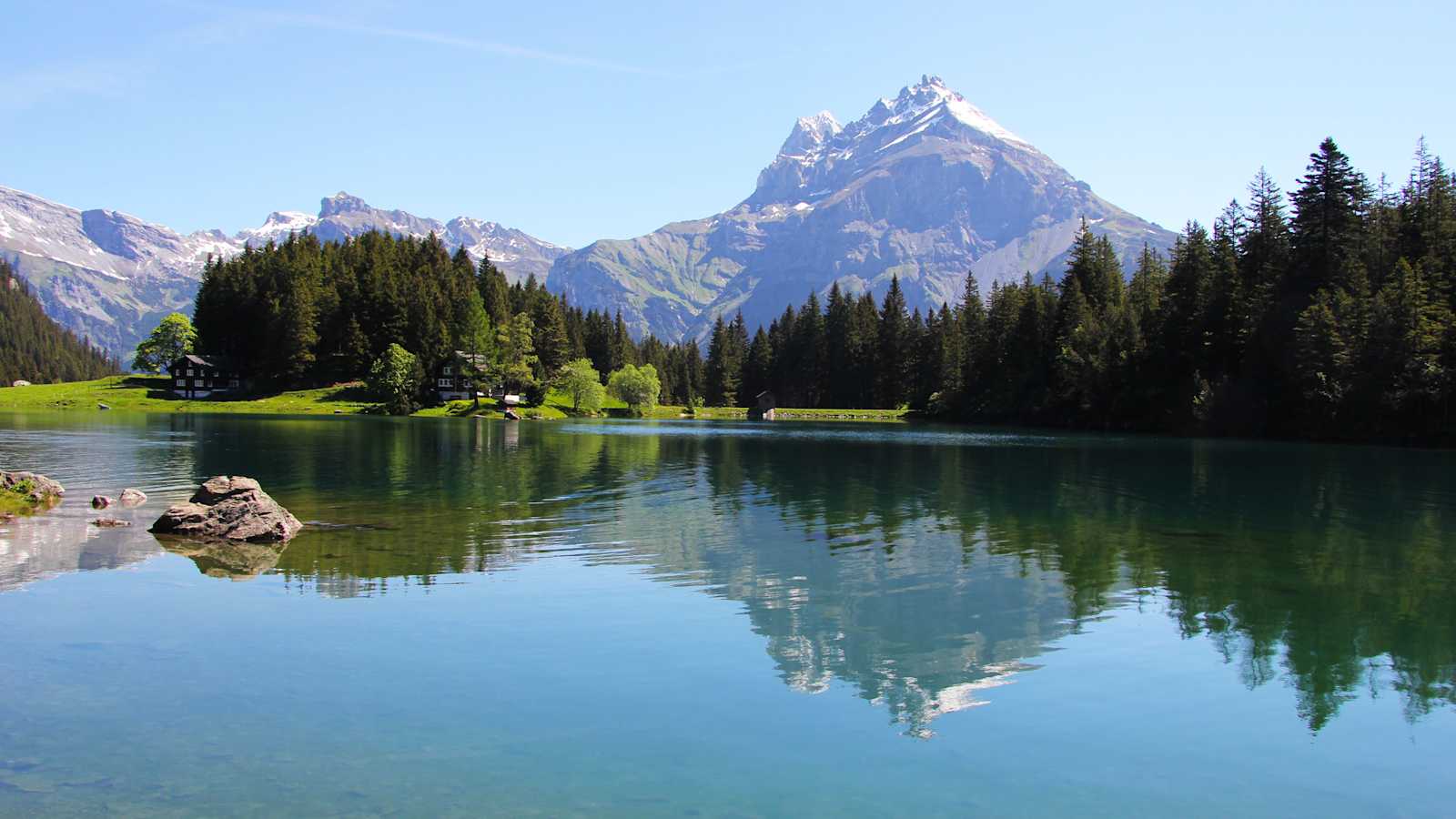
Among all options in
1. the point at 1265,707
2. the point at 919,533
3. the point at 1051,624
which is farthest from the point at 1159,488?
the point at 1265,707

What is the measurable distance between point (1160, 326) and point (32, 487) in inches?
4917

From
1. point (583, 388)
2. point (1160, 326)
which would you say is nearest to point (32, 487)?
point (1160, 326)

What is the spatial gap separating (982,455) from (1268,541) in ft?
147

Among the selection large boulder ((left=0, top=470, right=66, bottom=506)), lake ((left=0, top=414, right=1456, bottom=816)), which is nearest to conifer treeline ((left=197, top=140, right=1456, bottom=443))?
lake ((left=0, top=414, right=1456, bottom=816))

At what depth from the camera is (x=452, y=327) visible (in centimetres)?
17438

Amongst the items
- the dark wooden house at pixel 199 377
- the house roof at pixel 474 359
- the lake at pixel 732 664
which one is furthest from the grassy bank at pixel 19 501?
the dark wooden house at pixel 199 377

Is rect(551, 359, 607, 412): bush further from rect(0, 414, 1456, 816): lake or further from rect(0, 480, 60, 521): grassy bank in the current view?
rect(0, 480, 60, 521): grassy bank

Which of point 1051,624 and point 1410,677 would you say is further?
point 1051,624

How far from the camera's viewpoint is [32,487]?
113ft

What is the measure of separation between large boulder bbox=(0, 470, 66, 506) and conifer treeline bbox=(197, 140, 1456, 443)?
346ft

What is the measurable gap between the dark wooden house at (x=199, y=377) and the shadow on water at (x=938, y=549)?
12076 cm

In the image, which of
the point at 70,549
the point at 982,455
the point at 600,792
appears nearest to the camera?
the point at 600,792

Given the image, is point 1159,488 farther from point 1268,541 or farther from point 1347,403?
point 1347,403

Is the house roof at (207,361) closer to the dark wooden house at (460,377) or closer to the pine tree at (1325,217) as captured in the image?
the dark wooden house at (460,377)
